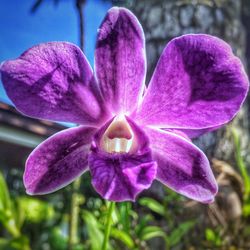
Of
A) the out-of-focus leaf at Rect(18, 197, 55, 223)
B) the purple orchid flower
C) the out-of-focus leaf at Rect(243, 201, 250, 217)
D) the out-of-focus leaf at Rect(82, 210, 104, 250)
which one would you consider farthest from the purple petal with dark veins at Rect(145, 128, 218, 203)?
the out-of-focus leaf at Rect(18, 197, 55, 223)

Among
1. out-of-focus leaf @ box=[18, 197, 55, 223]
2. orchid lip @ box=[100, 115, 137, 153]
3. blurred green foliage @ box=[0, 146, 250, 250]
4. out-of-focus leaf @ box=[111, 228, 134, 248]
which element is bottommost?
out-of-focus leaf @ box=[18, 197, 55, 223]

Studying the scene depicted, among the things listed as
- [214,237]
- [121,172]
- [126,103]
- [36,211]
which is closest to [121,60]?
[126,103]

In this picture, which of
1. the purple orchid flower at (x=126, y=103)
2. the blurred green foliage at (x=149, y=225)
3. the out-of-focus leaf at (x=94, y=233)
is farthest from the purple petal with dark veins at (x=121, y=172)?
the out-of-focus leaf at (x=94, y=233)

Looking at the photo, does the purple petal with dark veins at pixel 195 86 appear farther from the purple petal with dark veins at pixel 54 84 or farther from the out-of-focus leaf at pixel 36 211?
the out-of-focus leaf at pixel 36 211

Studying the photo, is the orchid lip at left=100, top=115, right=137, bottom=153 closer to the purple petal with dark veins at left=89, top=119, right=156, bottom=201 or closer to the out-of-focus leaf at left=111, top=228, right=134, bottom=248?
the purple petal with dark veins at left=89, top=119, right=156, bottom=201

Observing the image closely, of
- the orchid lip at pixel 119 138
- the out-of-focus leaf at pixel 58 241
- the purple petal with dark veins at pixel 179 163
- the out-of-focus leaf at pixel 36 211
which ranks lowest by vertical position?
the out-of-focus leaf at pixel 36 211

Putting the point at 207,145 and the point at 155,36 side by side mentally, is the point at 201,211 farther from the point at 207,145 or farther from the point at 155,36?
the point at 155,36
